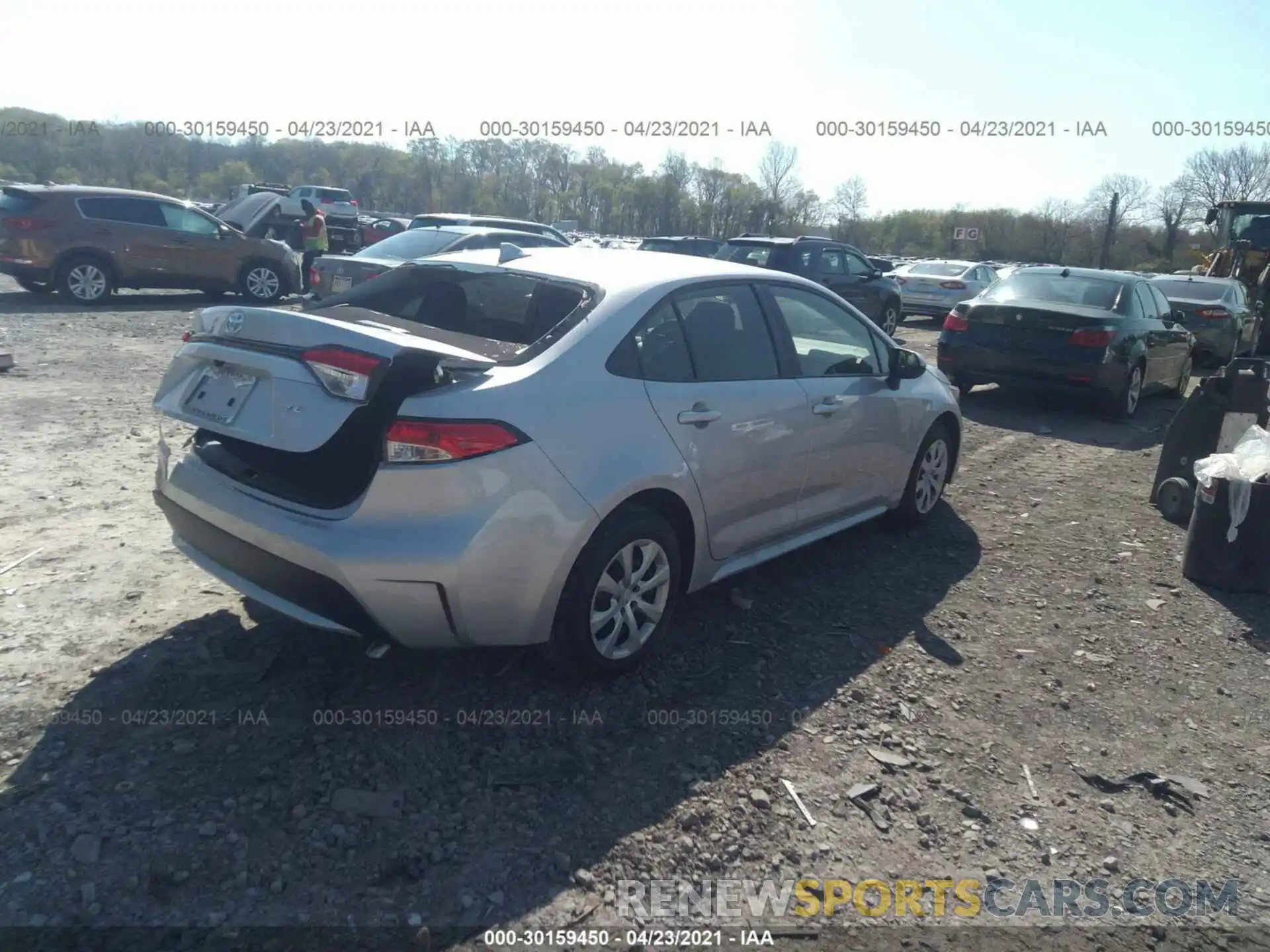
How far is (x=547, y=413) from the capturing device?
11.0ft

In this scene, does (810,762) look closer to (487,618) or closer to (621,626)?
(621,626)

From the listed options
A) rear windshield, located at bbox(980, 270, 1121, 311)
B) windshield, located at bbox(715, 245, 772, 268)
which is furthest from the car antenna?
windshield, located at bbox(715, 245, 772, 268)

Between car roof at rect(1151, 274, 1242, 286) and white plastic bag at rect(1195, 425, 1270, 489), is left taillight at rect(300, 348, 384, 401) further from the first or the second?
car roof at rect(1151, 274, 1242, 286)

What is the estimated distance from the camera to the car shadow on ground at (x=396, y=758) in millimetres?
2705

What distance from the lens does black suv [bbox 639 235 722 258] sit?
58.4 feet

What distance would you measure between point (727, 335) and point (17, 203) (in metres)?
13.3

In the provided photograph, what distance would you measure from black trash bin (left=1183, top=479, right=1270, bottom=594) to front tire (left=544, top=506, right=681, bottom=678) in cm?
325

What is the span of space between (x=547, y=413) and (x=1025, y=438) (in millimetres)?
6948

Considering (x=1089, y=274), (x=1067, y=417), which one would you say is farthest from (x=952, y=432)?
(x=1089, y=274)

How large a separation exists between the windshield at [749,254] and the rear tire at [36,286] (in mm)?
9969

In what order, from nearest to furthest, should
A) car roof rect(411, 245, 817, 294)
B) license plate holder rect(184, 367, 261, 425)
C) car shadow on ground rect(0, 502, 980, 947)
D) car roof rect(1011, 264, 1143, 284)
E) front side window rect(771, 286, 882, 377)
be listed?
1. car shadow on ground rect(0, 502, 980, 947)
2. license plate holder rect(184, 367, 261, 425)
3. car roof rect(411, 245, 817, 294)
4. front side window rect(771, 286, 882, 377)
5. car roof rect(1011, 264, 1143, 284)

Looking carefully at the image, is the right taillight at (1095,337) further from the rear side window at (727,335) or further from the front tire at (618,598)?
the front tire at (618,598)

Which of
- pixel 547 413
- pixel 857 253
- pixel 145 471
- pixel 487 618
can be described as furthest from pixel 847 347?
pixel 857 253

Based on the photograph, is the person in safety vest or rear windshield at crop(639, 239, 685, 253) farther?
rear windshield at crop(639, 239, 685, 253)
